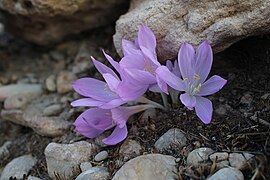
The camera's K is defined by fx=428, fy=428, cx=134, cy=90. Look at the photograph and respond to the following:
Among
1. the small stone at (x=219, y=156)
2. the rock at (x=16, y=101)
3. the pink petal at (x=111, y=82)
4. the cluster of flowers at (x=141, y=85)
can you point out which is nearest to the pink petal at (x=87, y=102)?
the cluster of flowers at (x=141, y=85)

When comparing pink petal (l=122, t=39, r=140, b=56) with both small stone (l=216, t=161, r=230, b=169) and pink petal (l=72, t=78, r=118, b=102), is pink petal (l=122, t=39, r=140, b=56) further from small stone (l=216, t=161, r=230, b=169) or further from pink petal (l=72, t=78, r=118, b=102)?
small stone (l=216, t=161, r=230, b=169)

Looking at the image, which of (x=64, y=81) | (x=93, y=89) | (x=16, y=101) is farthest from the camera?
(x=64, y=81)

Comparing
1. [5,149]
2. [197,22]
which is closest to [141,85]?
[197,22]

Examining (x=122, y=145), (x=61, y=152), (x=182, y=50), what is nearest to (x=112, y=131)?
(x=122, y=145)

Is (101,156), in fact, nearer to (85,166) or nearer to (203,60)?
(85,166)

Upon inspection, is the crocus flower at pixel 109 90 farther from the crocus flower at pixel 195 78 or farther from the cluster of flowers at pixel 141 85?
the crocus flower at pixel 195 78

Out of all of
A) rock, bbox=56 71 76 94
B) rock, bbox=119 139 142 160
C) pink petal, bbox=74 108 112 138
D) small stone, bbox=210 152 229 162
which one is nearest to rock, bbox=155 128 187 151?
rock, bbox=119 139 142 160

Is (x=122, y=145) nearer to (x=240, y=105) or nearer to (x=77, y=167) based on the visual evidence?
(x=77, y=167)
